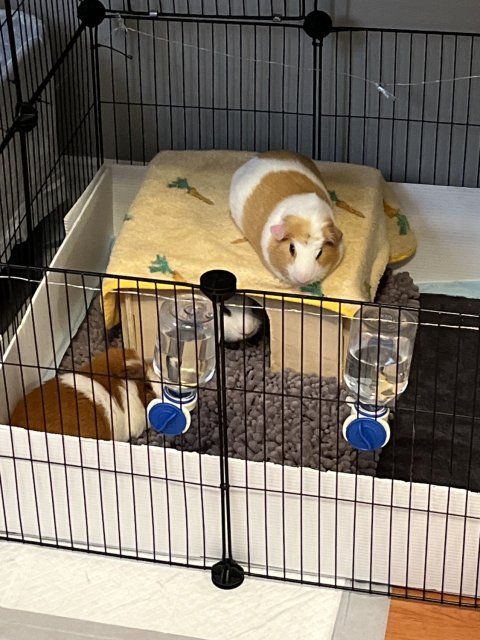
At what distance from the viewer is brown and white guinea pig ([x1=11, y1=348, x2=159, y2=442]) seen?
2465mm

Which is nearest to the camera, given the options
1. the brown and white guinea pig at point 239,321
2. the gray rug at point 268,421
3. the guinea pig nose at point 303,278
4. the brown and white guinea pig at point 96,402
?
the brown and white guinea pig at point 96,402

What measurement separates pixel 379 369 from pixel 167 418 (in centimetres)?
44

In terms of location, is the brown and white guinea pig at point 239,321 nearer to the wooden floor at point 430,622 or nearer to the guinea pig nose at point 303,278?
the guinea pig nose at point 303,278

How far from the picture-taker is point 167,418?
234cm

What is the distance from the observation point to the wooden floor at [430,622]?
2158 millimetres

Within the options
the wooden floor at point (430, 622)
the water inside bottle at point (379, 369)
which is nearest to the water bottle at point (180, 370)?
the water inside bottle at point (379, 369)

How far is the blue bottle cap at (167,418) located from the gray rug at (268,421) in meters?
0.06

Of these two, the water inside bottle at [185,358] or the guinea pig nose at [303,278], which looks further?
the guinea pig nose at [303,278]

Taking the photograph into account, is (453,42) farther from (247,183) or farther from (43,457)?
(43,457)

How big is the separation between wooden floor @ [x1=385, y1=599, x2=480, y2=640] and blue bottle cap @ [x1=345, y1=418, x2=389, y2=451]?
304mm

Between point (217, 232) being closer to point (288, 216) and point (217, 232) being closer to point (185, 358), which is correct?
point (288, 216)

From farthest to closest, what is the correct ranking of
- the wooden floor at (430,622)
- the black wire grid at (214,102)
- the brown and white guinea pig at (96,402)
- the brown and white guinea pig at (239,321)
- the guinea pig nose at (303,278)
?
1. the black wire grid at (214,102)
2. the brown and white guinea pig at (239,321)
3. the guinea pig nose at (303,278)
4. the brown and white guinea pig at (96,402)
5. the wooden floor at (430,622)

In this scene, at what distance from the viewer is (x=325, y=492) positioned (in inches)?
86.0

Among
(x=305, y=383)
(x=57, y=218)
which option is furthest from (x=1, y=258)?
(x=305, y=383)
